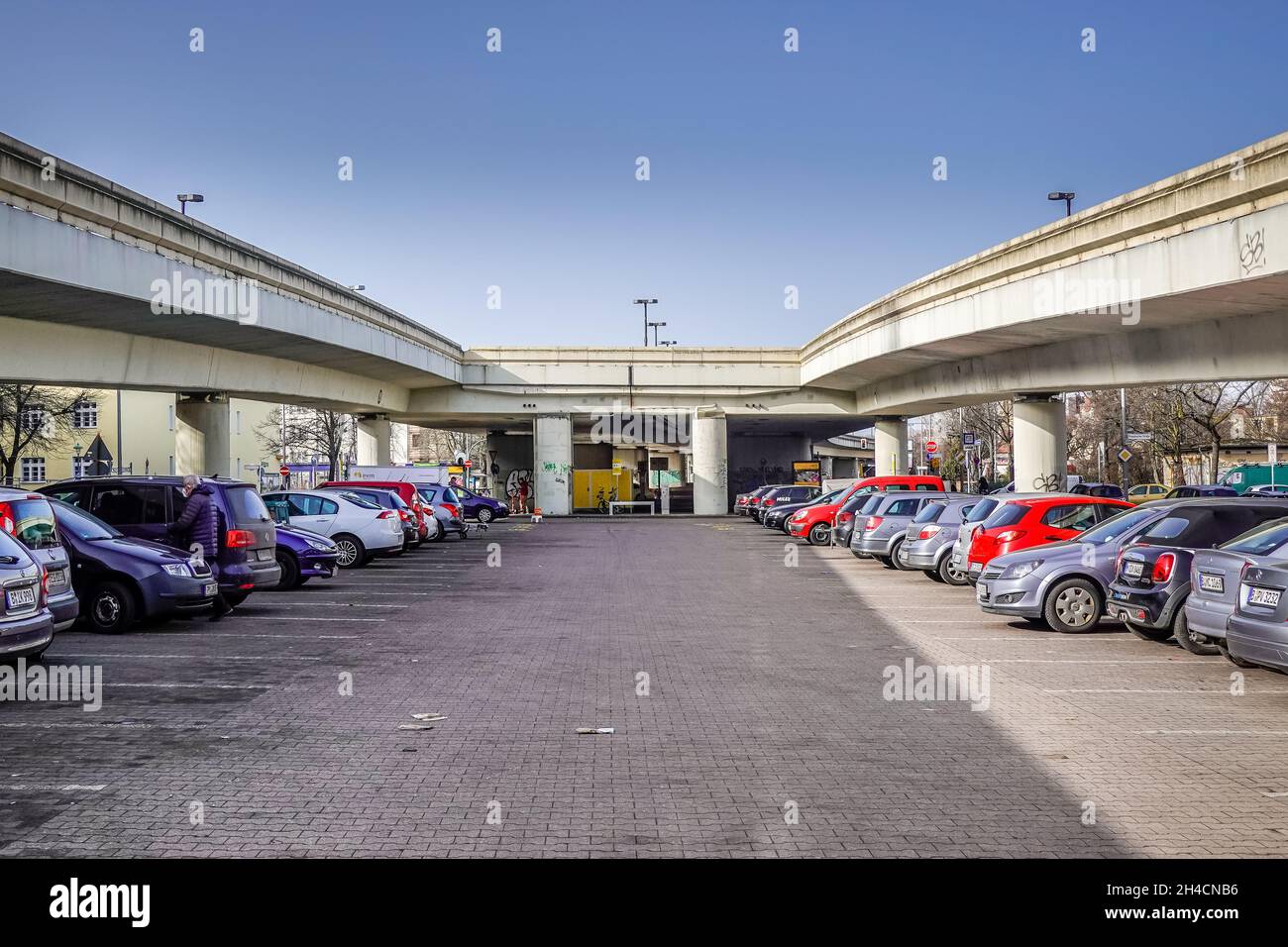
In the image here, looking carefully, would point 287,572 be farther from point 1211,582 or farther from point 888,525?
point 1211,582

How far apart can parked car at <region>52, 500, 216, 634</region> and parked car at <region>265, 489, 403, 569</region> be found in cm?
1094

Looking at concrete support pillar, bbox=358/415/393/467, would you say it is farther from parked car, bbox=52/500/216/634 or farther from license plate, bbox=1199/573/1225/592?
license plate, bbox=1199/573/1225/592

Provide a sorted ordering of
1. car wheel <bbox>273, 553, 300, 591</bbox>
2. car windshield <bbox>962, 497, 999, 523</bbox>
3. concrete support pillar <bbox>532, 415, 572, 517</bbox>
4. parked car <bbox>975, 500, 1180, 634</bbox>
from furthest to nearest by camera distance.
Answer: concrete support pillar <bbox>532, 415, 572, 517</bbox>
car wheel <bbox>273, 553, 300, 591</bbox>
car windshield <bbox>962, 497, 999, 523</bbox>
parked car <bbox>975, 500, 1180, 634</bbox>

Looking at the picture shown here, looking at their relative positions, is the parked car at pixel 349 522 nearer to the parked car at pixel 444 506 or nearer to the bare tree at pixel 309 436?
the parked car at pixel 444 506

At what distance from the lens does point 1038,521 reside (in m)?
17.3

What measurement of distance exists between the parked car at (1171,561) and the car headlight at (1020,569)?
1164 millimetres

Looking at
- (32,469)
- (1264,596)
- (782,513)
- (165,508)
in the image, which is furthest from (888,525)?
(32,469)

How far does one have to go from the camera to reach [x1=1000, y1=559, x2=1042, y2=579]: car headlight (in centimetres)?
1500

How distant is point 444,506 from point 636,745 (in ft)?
98.0

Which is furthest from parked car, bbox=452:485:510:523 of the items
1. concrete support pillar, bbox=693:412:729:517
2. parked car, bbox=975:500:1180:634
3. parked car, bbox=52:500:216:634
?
parked car, bbox=975:500:1180:634

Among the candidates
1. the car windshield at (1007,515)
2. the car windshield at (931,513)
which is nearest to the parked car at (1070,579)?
the car windshield at (1007,515)

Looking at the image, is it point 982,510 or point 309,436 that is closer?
point 982,510

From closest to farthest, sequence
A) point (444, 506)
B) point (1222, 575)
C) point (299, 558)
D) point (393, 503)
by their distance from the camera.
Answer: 1. point (1222, 575)
2. point (299, 558)
3. point (393, 503)
4. point (444, 506)
